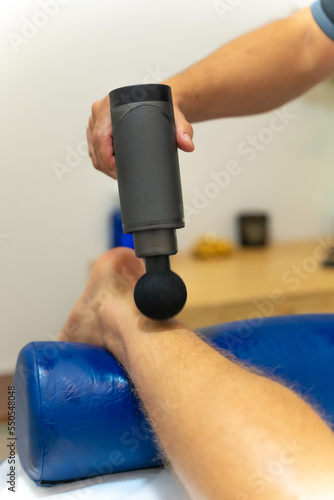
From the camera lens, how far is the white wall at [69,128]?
70.3 inches

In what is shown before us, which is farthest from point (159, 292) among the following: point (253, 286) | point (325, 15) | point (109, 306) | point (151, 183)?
point (253, 286)

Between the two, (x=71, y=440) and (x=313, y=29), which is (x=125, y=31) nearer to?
(x=313, y=29)

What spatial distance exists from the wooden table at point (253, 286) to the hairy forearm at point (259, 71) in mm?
604

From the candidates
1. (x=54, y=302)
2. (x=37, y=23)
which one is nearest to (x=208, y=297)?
(x=54, y=302)

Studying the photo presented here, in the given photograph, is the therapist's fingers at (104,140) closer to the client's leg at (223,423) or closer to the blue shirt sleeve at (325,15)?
the client's leg at (223,423)

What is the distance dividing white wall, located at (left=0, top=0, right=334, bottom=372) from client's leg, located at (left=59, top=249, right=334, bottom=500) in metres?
1.17

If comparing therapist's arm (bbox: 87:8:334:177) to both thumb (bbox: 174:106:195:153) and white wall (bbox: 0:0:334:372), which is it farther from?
white wall (bbox: 0:0:334:372)

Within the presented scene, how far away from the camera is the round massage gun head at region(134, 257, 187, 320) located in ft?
2.30

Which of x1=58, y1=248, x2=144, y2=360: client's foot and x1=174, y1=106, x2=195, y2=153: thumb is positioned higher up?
x1=174, y1=106, x2=195, y2=153: thumb

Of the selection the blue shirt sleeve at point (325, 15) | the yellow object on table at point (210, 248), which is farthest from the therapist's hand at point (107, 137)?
the yellow object on table at point (210, 248)

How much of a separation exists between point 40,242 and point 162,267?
1.25m

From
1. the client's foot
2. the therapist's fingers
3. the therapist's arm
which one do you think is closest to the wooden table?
the client's foot

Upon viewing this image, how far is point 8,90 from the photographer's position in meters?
1.77

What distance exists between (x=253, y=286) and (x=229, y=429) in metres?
1.15
